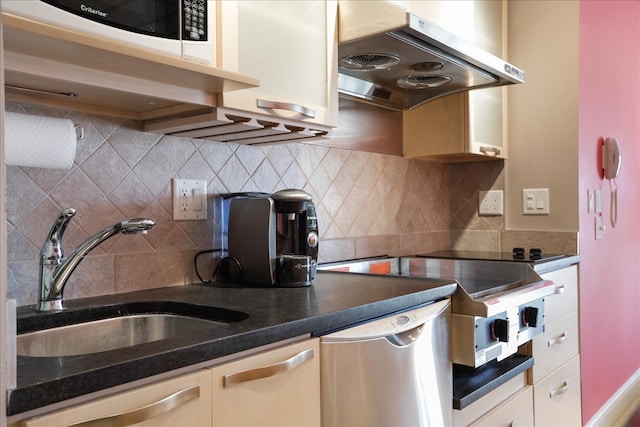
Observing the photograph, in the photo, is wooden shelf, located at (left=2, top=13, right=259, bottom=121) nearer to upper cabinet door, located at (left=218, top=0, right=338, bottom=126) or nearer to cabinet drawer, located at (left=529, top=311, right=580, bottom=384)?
upper cabinet door, located at (left=218, top=0, right=338, bottom=126)

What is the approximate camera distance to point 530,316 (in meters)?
1.75

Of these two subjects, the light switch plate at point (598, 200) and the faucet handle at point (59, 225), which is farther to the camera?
the light switch plate at point (598, 200)

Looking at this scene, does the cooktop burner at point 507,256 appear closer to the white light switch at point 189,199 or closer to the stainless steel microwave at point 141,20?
the white light switch at point 189,199

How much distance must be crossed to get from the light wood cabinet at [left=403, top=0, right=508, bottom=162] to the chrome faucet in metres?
1.63

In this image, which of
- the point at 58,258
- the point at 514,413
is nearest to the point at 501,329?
the point at 514,413

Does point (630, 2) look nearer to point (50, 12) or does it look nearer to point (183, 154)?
point (183, 154)

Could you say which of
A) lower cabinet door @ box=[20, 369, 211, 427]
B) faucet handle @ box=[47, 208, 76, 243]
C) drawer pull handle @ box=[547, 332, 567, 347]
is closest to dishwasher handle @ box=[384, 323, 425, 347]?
lower cabinet door @ box=[20, 369, 211, 427]

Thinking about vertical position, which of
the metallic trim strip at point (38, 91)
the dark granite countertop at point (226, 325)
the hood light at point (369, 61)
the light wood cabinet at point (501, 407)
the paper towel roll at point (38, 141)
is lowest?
the light wood cabinet at point (501, 407)

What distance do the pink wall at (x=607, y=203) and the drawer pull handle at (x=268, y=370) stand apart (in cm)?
190

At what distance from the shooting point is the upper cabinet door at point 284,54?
131cm

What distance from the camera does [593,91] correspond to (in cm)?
267

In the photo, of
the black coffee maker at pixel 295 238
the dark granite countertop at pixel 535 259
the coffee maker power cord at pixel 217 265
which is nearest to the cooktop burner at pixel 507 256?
the dark granite countertop at pixel 535 259

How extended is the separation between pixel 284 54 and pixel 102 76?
1.78 ft

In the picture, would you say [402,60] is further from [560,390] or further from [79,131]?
[560,390]
